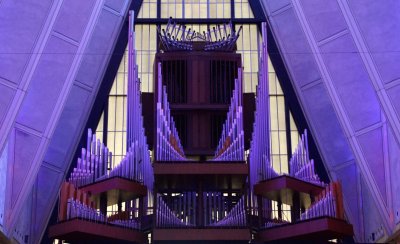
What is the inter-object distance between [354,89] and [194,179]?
20.3 feet

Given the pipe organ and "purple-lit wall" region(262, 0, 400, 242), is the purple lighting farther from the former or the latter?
"purple-lit wall" region(262, 0, 400, 242)

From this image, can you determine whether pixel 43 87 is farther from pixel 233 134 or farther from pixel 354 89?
pixel 354 89

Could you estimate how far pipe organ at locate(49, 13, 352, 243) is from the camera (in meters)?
20.8

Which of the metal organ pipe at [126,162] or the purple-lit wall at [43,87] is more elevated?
the purple-lit wall at [43,87]

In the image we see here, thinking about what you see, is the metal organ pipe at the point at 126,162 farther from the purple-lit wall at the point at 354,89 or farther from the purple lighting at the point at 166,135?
the purple-lit wall at the point at 354,89

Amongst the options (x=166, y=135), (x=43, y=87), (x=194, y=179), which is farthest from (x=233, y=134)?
(x=43, y=87)

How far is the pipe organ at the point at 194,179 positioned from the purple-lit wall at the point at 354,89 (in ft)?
6.71

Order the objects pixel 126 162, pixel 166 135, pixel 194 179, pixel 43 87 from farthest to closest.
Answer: pixel 43 87
pixel 166 135
pixel 194 179
pixel 126 162

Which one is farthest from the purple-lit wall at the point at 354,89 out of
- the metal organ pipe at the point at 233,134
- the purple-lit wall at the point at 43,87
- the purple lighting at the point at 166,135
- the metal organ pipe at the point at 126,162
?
the purple-lit wall at the point at 43,87

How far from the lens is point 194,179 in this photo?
72.1ft

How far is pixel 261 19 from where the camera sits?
30.8m

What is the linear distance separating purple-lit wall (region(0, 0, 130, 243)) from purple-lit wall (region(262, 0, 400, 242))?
700cm

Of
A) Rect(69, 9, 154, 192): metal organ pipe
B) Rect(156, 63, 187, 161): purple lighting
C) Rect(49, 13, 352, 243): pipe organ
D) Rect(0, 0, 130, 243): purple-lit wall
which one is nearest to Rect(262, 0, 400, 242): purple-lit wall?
Rect(49, 13, 352, 243): pipe organ

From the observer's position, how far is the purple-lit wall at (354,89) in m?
21.4
